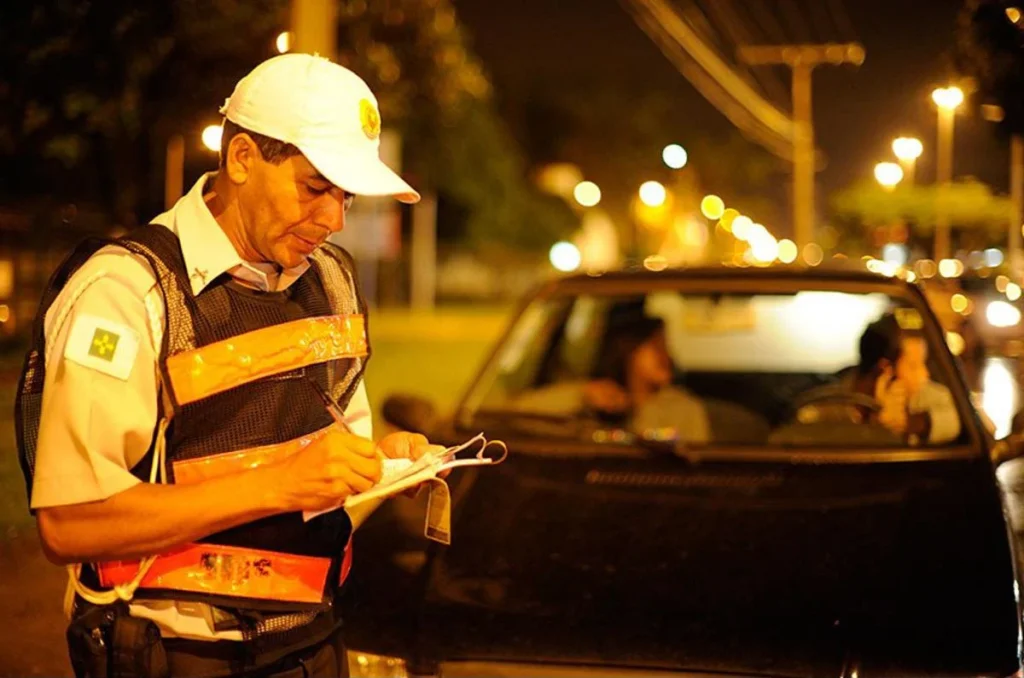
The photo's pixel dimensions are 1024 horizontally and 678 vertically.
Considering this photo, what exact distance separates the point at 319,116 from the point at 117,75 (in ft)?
14.7

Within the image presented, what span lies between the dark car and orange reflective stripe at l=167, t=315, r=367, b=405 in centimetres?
85

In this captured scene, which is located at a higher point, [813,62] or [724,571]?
[813,62]

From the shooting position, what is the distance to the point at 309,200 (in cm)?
216

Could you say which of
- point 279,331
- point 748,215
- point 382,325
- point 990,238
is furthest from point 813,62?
point 748,215

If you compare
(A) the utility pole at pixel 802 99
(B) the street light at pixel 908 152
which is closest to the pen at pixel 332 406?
(B) the street light at pixel 908 152

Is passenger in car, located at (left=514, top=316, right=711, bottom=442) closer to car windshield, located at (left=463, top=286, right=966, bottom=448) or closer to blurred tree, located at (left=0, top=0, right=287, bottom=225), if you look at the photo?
car windshield, located at (left=463, top=286, right=966, bottom=448)

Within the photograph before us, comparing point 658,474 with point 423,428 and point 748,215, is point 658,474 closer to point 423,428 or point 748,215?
point 423,428

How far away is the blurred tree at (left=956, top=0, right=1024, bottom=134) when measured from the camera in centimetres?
454

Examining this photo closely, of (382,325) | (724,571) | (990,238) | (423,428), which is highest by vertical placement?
(382,325)

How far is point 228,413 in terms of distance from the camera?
84.7 inches

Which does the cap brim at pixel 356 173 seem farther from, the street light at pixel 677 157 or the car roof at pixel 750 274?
the street light at pixel 677 157

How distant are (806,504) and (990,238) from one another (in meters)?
2.21

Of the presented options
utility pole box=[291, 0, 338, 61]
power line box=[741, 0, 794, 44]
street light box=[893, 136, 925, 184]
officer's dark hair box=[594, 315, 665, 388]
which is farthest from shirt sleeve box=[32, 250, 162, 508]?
power line box=[741, 0, 794, 44]

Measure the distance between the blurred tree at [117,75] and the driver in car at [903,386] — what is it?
2.92 metres
